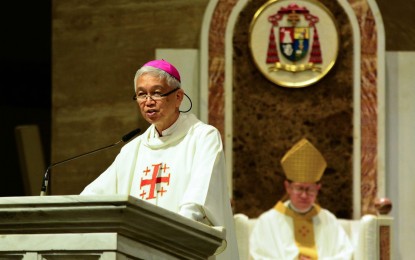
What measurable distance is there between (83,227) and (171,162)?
1446 mm

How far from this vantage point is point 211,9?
9.36 metres

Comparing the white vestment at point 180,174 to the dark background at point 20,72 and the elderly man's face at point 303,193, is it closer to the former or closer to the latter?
the elderly man's face at point 303,193

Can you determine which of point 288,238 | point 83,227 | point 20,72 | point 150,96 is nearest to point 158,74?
point 150,96

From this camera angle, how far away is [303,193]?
8.98 metres

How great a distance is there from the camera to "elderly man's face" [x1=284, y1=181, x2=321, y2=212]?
8.98m

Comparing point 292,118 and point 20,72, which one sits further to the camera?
point 20,72

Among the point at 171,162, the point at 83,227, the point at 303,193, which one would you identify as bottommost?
the point at 83,227

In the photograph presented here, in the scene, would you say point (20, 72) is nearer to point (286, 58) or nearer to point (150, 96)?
point (286, 58)

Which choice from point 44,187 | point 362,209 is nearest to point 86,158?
point 362,209

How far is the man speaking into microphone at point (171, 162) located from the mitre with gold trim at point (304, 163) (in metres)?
2.93

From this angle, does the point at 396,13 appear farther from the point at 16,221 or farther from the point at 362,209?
the point at 16,221

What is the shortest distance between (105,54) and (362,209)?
231 centimetres

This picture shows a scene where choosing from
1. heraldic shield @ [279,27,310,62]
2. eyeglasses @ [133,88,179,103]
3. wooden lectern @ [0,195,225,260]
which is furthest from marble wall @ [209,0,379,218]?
wooden lectern @ [0,195,225,260]

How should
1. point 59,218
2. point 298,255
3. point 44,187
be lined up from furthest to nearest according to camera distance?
point 298,255 → point 44,187 → point 59,218
